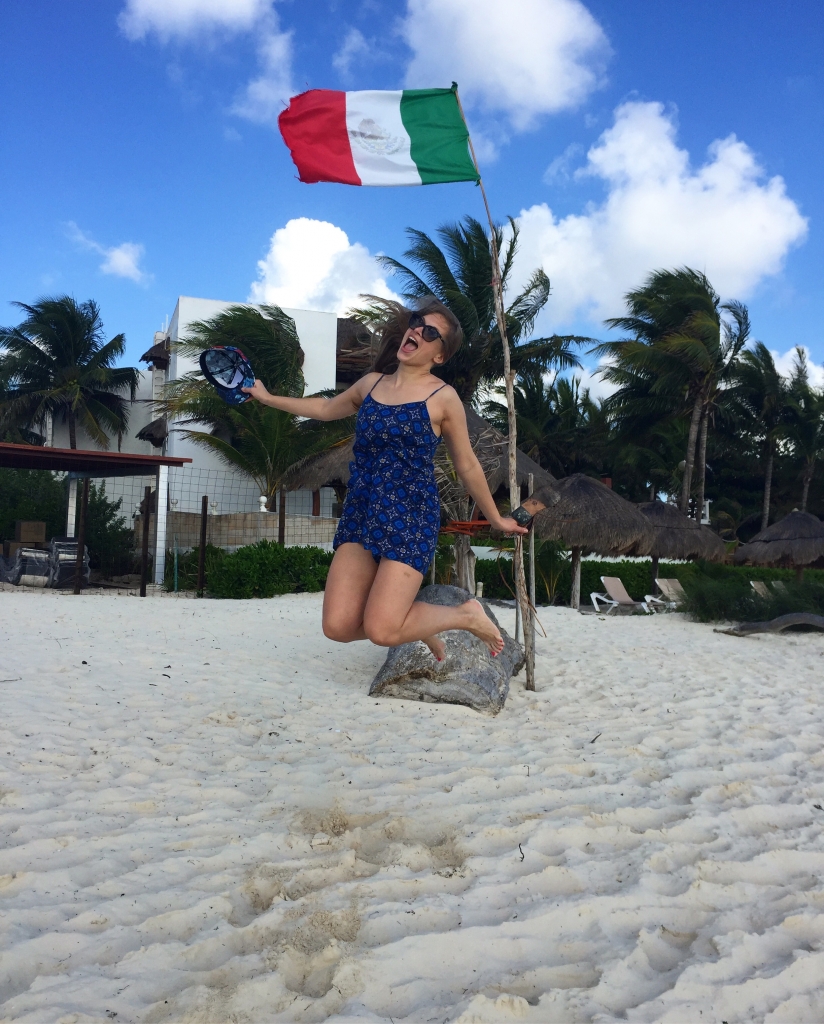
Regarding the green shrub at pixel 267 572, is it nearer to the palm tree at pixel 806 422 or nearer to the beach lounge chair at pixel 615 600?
the beach lounge chair at pixel 615 600

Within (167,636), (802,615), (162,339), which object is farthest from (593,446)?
(167,636)

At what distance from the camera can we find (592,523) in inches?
526

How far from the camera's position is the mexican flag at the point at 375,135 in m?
4.99

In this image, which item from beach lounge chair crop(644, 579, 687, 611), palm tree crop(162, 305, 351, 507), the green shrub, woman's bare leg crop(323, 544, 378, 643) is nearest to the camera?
woman's bare leg crop(323, 544, 378, 643)

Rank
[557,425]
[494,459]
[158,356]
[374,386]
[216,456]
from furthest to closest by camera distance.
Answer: [557,425] → [158,356] → [216,456] → [494,459] → [374,386]

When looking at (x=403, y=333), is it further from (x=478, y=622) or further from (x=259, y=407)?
(x=259, y=407)

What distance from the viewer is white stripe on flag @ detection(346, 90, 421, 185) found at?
5.00 m

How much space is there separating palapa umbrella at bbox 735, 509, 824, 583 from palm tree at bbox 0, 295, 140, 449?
2153 cm

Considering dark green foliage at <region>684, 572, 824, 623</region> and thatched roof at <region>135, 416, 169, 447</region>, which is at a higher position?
thatched roof at <region>135, 416, 169, 447</region>

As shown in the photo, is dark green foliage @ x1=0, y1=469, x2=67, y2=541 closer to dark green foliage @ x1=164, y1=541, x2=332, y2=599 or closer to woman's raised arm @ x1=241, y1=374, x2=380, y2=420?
dark green foliage @ x1=164, y1=541, x2=332, y2=599

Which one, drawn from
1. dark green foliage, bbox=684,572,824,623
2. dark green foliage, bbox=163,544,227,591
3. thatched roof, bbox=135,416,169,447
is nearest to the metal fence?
dark green foliage, bbox=163,544,227,591

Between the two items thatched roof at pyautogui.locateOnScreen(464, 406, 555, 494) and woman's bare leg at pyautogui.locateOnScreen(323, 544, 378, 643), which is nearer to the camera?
woman's bare leg at pyautogui.locateOnScreen(323, 544, 378, 643)

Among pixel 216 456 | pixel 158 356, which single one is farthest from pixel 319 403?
pixel 158 356

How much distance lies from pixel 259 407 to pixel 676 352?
12.5m
